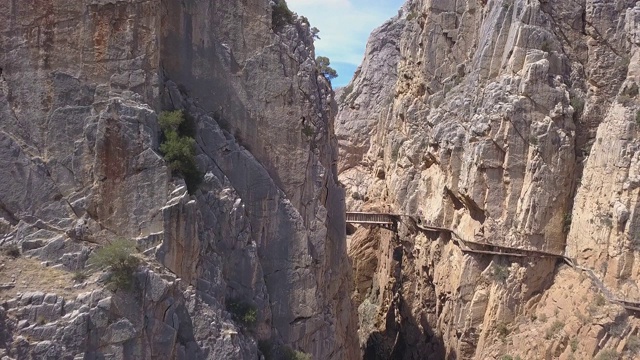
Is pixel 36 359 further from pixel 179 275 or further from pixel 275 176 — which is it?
pixel 275 176

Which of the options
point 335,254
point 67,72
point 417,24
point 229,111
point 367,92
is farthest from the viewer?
point 367,92

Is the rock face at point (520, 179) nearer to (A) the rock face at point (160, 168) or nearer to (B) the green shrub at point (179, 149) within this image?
(A) the rock face at point (160, 168)

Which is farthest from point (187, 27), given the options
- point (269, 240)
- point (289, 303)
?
point (289, 303)

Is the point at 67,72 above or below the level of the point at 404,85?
below

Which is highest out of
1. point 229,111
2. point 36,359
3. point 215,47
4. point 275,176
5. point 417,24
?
point 417,24

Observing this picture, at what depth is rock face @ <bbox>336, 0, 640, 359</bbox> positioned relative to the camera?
29484 millimetres

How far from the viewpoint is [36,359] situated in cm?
1764

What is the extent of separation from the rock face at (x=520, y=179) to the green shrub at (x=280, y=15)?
13.5m

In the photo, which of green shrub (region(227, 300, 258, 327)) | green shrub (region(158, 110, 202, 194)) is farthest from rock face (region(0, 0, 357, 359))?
green shrub (region(158, 110, 202, 194))

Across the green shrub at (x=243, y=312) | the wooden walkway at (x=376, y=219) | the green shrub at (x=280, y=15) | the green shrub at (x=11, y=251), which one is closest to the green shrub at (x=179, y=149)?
the green shrub at (x=243, y=312)

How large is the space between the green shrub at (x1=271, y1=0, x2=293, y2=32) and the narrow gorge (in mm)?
57

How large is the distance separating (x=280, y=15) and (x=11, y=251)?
40.5 feet

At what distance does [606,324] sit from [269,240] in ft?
50.5

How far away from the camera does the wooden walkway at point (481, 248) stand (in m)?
28.5
